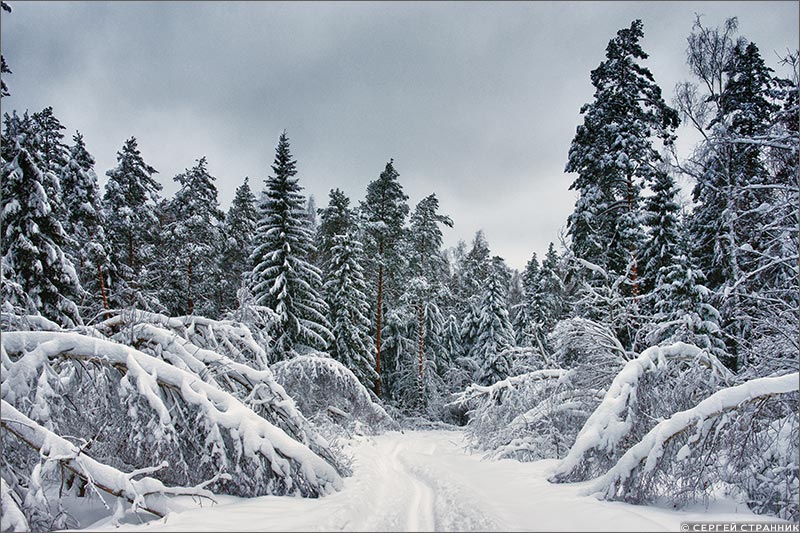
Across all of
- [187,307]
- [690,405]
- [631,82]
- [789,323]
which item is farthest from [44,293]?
[631,82]

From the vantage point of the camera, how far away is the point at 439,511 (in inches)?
181

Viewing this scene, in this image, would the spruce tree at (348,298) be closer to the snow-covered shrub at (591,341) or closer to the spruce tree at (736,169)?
the snow-covered shrub at (591,341)

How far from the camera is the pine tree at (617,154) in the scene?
13.8 meters

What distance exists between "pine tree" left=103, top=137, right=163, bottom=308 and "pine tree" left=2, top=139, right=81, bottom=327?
6535 mm

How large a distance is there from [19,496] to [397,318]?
19645mm

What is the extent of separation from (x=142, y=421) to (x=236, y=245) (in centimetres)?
2188

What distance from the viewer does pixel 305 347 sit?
17.3 m

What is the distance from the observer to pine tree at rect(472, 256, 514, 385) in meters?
23.3

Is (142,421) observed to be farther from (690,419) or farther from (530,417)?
(530,417)

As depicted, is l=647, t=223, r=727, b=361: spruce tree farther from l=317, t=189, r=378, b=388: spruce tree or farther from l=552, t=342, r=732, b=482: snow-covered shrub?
l=317, t=189, r=378, b=388: spruce tree

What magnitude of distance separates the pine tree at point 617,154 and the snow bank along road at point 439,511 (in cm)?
995

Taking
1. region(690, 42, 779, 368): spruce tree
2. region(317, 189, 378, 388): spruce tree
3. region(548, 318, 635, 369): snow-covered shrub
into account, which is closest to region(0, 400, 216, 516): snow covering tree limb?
region(548, 318, 635, 369): snow-covered shrub

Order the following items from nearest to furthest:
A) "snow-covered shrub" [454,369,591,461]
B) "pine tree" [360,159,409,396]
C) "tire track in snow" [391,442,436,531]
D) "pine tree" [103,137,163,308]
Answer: "tire track in snow" [391,442,436,531], "snow-covered shrub" [454,369,591,461], "pine tree" [103,137,163,308], "pine tree" [360,159,409,396]

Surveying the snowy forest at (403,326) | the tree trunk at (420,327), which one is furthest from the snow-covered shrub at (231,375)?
the tree trunk at (420,327)
